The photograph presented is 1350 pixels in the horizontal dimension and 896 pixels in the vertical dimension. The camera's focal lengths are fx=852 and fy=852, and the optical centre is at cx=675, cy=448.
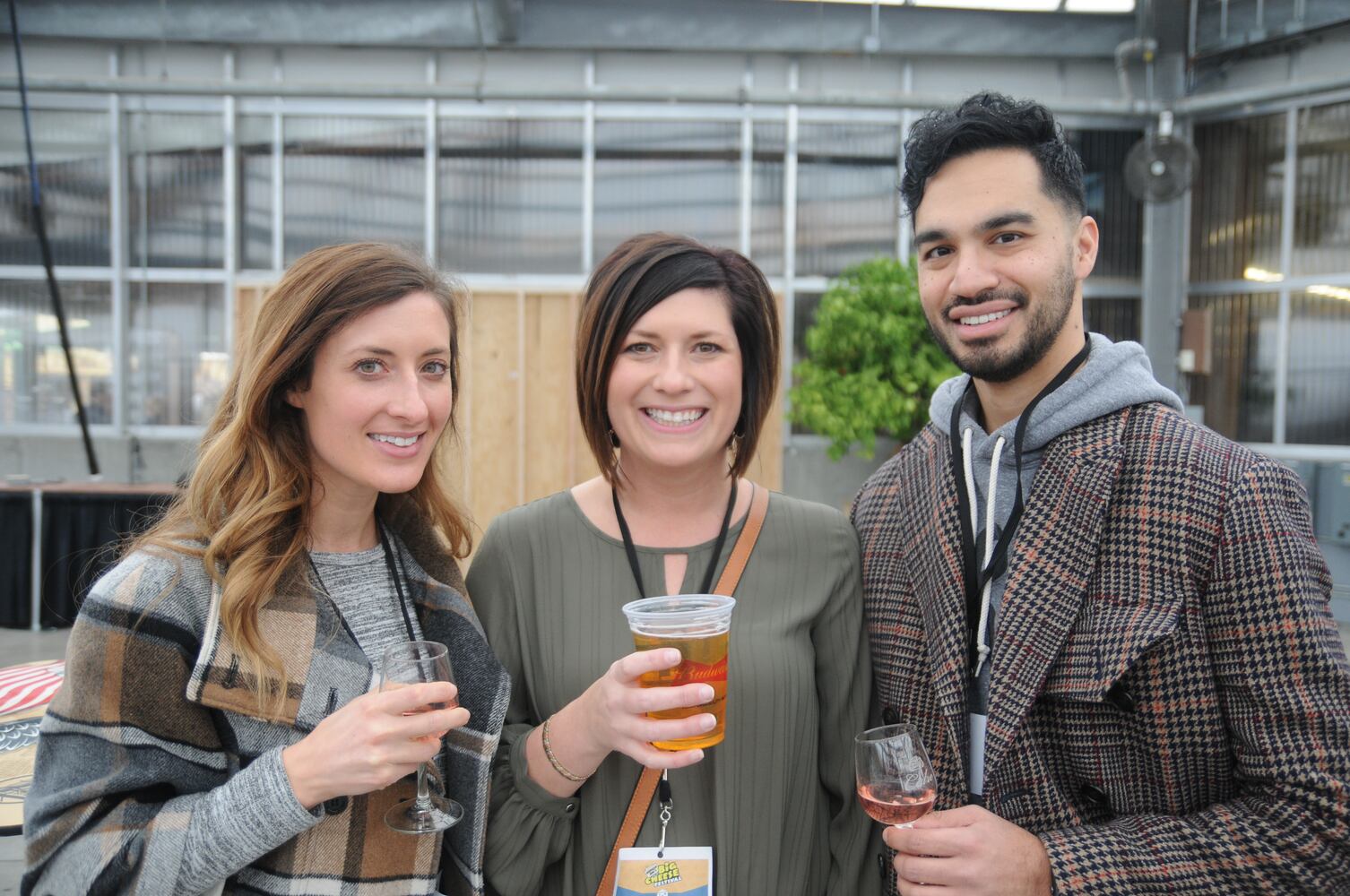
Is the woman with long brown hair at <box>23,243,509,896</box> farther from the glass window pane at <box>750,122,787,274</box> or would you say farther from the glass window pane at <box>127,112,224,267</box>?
the glass window pane at <box>127,112,224,267</box>

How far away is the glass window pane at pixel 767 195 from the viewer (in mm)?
9398

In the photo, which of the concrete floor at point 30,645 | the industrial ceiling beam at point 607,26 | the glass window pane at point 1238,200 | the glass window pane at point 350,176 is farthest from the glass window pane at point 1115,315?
the concrete floor at point 30,645

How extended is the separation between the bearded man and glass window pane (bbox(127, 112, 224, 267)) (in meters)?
9.54

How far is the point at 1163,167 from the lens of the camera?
7.86 metres

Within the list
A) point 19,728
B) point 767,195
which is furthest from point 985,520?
point 767,195

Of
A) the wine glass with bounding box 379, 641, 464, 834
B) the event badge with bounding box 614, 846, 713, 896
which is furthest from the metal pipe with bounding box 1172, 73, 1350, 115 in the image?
the wine glass with bounding box 379, 641, 464, 834

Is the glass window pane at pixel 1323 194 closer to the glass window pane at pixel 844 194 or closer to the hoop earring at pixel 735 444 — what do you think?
the glass window pane at pixel 844 194

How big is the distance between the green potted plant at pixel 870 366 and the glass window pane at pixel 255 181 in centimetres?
605

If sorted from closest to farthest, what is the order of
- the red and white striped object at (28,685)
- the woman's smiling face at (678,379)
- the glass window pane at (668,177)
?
1. the woman's smiling face at (678,379)
2. the red and white striped object at (28,685)
3. the glass window pane at (668,177)

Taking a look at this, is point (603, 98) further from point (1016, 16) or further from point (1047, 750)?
point (1047, 750)

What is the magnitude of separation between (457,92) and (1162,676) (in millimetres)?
8559

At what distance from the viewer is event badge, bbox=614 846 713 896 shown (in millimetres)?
1576

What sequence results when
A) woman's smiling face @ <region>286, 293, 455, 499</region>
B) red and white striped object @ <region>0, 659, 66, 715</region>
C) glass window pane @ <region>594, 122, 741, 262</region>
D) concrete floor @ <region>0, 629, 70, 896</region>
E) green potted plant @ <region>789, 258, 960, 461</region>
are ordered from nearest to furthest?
woman's smiling face @ <region>286, 293, 455, 499</region>, red and white striped object @ <region>0, 659, 66, 715</region>, concrete floor @ <region>0, 629, 70, 896</region>, green potted plant @ <region>789, 258, 960, 461</region>, glass window pane @ <region>594, 122, 741, 262</region>

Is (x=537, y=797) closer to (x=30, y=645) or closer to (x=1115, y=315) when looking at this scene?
(x=30, y=645)
